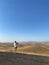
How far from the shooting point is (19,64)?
14031 millimetres

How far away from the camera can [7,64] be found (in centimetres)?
1366

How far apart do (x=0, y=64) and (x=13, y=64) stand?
102 cm

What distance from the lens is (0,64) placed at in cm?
1345

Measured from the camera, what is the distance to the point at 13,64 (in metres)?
13.9

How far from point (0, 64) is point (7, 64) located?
1.77 ft

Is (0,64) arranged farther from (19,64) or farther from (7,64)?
(19,64)

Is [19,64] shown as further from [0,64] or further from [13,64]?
[0,64]

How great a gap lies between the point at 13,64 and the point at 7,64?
48cm

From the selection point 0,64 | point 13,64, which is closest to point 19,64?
point 13,64

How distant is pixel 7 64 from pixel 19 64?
3.14 ft

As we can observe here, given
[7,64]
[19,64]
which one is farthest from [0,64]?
[19,64]
